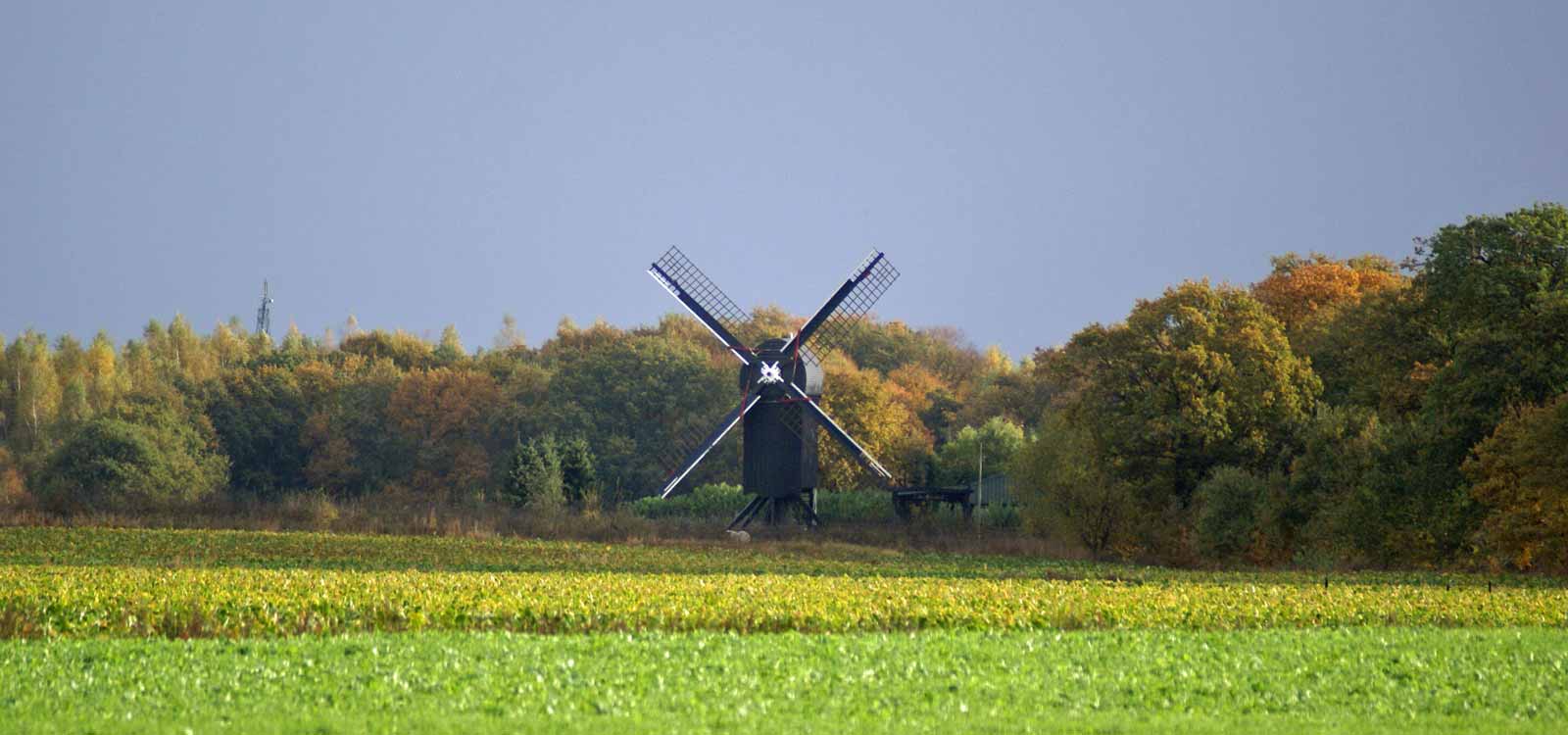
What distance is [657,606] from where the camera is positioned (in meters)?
24.4

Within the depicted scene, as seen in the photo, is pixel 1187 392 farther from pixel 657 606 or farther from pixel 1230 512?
pixel 657 606

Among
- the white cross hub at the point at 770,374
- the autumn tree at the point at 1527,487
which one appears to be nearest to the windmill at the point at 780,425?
the white cross hub at the point at 770,374

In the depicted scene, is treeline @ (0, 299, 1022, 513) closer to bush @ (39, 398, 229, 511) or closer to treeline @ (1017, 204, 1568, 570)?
bush @ (39, 398, 229, 511)

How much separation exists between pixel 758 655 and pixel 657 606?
5.63 meters

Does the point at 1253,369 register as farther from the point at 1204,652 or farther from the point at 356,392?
the point at 356,392

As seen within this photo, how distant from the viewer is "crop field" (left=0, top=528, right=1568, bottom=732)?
15148 millimetres

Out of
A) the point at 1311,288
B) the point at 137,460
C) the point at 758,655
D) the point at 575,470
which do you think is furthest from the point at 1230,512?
the point at 137,460

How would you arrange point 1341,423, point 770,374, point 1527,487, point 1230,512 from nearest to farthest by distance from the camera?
point 1527,487 → point 1341,423 → point 1230,512 → point 770,374

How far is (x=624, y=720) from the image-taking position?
14695mm

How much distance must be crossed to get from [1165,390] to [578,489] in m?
30.5

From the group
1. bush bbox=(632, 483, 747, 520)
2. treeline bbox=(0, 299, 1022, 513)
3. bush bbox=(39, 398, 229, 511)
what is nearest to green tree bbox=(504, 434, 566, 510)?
treeline bbox=(0, 299, 1022, 513)

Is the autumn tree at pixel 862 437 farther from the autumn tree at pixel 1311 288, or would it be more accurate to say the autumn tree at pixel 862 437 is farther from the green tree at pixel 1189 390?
the green tree at pixel 1189 390

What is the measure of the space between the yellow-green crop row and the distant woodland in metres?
11.3

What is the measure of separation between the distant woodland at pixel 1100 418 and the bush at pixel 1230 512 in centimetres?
8
